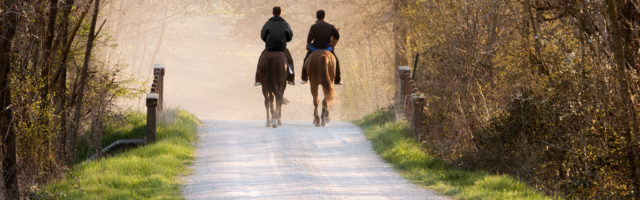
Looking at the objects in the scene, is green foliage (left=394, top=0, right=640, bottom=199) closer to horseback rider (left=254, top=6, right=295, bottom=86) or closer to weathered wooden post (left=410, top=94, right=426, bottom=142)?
weathered wooden post (left=410, top=94, right=426, bottom=142)

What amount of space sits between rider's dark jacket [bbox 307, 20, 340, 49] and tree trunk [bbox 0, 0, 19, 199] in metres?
8.25

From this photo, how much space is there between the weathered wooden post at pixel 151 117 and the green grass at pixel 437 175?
3.77 metres

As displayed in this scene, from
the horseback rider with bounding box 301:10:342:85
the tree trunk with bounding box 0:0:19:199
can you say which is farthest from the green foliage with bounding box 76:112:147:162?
the tree trunk with bounding box 0:0:19:199

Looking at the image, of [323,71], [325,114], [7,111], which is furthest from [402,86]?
[7,111]

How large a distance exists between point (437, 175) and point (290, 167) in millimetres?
2132

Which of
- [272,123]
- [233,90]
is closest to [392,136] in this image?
[272,123]

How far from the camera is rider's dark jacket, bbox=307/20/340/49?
1773cm

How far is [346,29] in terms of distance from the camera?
30.7 meters

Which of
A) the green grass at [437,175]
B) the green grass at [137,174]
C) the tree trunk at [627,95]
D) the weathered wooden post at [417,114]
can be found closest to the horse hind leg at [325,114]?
the green grass at [437,175]

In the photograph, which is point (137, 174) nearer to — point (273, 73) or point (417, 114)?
point (417, 114)

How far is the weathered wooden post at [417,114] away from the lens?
1541cm

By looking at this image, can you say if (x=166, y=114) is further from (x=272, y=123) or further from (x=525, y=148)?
(x=525, y=148)

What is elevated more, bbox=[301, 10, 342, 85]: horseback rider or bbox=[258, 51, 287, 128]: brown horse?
bbox=[301, 10, 342, 85]: horseback rider

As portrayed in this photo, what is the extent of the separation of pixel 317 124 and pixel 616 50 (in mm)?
9211
